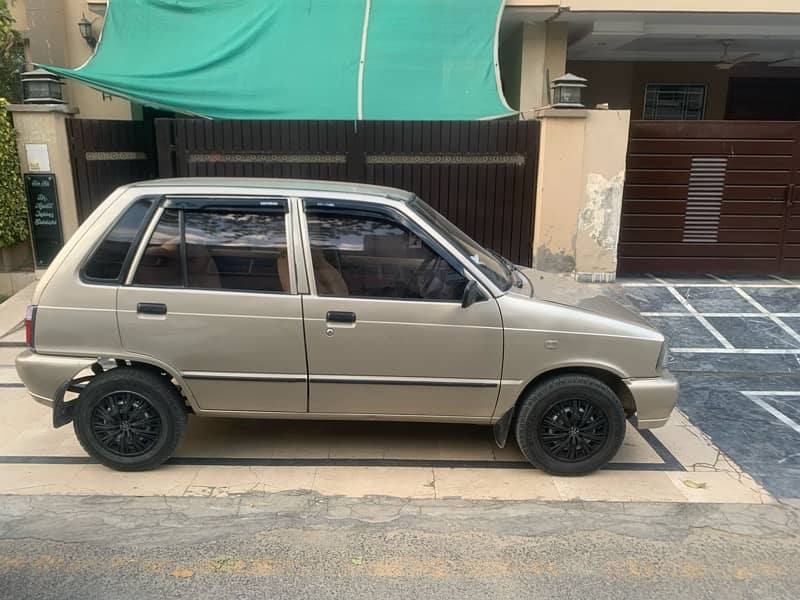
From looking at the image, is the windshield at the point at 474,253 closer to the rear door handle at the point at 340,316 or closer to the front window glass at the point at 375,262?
the front window glass at the point at 375,262

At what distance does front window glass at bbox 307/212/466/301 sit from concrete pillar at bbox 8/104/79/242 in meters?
5.44

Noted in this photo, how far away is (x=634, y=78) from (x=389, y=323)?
490 inches

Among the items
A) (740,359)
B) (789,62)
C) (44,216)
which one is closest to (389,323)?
(740,359)

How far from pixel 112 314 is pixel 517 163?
232 inches

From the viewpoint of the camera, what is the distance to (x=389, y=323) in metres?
4.00

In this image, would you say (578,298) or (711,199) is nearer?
(578,298)

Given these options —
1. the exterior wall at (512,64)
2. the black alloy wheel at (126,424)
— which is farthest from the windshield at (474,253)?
the exterior wall at (512,64)

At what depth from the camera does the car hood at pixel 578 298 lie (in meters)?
4.22

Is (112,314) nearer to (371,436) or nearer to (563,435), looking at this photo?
(371,436)

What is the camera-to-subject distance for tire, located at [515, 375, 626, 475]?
412 centimetres

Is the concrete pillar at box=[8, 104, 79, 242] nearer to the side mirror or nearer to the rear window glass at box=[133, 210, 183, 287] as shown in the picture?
the rear window glass at box=[133, 210, 183, 287]

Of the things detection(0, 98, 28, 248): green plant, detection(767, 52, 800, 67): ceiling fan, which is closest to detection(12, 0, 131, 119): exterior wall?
detection(0, 98, 28, 248): green plant

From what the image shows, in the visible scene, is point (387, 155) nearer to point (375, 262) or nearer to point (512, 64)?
point (512, 64)

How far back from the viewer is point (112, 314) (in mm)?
4012
